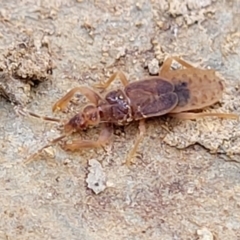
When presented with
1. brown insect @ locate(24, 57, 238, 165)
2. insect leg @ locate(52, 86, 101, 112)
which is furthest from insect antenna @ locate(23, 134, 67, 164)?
insect leg @ locate(52, 86, 101, 112)

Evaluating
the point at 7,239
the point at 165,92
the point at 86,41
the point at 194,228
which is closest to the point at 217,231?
the point at 194,228

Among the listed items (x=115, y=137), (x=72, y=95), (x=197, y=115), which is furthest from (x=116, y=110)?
Answer: (x=197, y=115)

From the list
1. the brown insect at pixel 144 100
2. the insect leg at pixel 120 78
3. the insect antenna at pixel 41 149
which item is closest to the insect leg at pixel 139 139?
the brown insect at pixel 144 100

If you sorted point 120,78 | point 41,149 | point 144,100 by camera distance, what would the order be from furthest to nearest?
point 120,78
point 144,100
point 41,149

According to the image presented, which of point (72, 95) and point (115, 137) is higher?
point (72, 95)

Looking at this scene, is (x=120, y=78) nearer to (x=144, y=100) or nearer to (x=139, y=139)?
(x=144, y=100)

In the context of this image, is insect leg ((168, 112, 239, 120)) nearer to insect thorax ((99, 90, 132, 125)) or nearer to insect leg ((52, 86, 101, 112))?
insect thorax ((99, 90, 132, 125))

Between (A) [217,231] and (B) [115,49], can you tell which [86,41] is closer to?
(B) [115,49]
